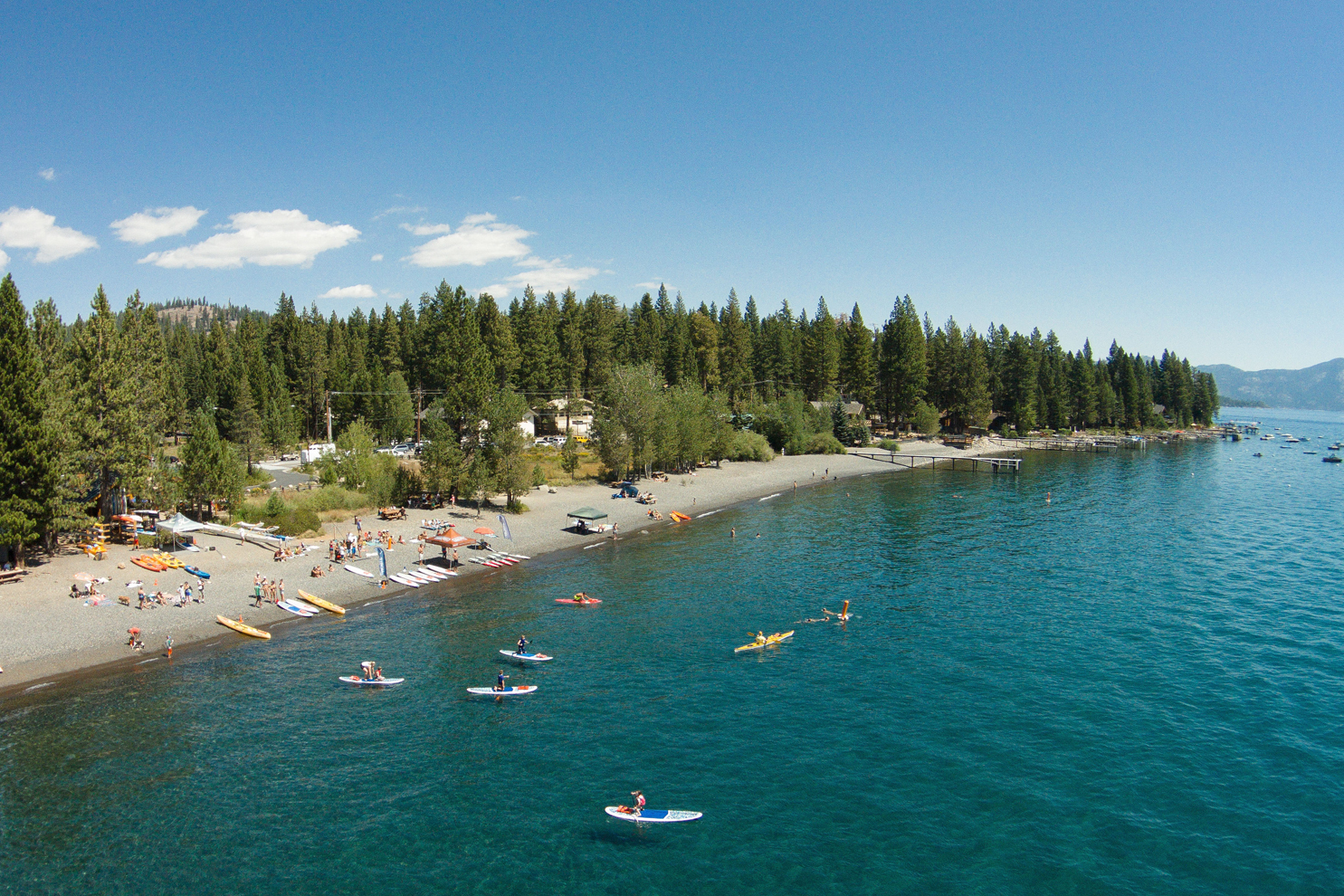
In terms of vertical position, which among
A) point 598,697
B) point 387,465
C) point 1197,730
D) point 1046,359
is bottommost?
point 1197,730

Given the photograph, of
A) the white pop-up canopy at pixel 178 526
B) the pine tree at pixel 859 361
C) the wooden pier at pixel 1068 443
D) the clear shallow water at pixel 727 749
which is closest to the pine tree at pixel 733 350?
the pine tree at pixel 859 361

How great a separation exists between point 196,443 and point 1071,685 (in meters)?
57.7

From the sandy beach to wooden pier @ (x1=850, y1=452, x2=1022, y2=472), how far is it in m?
53.3

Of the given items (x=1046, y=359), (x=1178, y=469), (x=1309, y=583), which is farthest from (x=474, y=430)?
(x=1046, y=359)

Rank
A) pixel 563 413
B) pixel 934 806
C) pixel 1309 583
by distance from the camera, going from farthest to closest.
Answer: pixel 563 413, pixel 1309 583, pixel 934 806

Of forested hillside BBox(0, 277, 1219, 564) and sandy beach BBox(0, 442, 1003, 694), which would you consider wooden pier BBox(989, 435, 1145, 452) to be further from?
sandy beach BBox(0, 442, 1003, 694)

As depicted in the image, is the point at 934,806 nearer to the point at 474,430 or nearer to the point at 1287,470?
the point at 474,430

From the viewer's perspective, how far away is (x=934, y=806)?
2320 centimetres

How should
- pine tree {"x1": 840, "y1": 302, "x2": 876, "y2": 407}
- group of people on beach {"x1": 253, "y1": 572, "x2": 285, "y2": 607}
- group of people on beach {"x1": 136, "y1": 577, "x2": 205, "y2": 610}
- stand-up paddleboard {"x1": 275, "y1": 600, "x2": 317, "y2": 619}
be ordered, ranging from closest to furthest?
1. group of people on beach {"x1": 136, "y1": 577, "x2": 205, "y2": 610}
2. stand-up paddleboard {"x1": 275, "y1": 600, "x2": 317, "y2": 619}
3. group of people on beach {"x1": 253, "y1": 572, "x2": 285, "y2": 607}
4. pine tree {"x1": 840, "y1": 302, "x2": 876, "y2": 407}

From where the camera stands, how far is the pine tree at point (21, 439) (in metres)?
39.8

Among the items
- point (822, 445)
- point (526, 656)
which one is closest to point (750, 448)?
point (822, 445)

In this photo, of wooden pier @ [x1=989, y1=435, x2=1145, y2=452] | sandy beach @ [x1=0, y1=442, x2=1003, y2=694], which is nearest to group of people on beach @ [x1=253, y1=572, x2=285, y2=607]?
sandy beach @ [x1=0, y1=442, x2=1003, y2=694]

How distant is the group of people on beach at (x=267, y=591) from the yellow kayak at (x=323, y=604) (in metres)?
1.15

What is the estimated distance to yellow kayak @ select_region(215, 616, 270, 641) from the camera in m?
37.1
